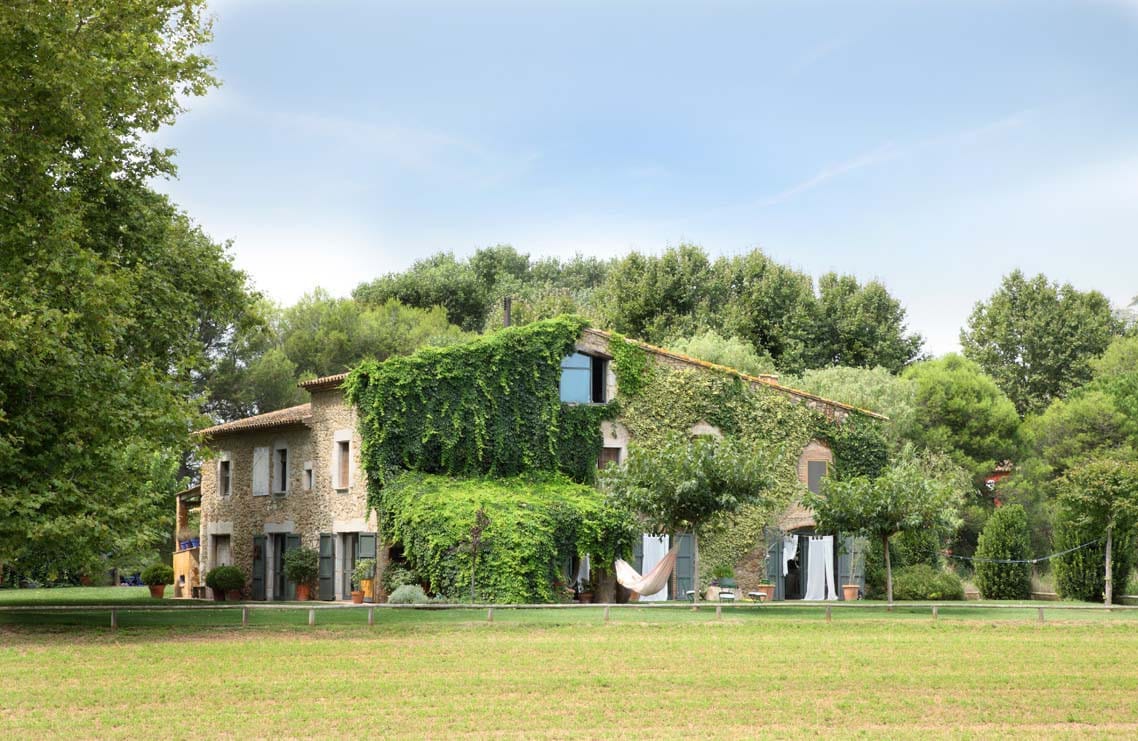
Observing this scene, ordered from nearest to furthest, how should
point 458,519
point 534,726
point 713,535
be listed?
point 534,726 < point 458,519 < point 713,535

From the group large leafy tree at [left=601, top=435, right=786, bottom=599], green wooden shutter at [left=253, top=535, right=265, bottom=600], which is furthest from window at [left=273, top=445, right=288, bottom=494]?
large leafy tree at [left=601, top=435, right=786, bottom=599]

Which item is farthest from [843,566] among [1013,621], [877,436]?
[1013,621]

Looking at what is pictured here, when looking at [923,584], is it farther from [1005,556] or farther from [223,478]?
[223,478]

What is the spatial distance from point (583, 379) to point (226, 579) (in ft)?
42.3

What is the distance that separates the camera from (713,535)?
41406 mm

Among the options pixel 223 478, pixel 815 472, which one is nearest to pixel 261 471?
pixel 223 478

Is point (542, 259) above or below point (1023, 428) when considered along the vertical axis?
above

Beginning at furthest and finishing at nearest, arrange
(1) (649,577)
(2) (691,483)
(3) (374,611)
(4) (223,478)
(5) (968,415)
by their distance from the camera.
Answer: (5) (968,415) → (4) (223,478) → (1) (649,577) → (2) (691,483) → (3) (374,611)

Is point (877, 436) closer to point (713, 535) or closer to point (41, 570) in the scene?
point (713, 535)

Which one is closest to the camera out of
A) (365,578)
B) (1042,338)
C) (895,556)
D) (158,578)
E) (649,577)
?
(649,577)

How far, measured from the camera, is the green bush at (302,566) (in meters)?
41.8

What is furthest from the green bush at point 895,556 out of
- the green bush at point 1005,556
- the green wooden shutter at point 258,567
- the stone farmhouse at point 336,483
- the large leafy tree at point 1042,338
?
the large leafy tree at point 1042,338

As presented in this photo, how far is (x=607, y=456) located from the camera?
138 feet

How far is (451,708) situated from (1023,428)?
1891 inches
